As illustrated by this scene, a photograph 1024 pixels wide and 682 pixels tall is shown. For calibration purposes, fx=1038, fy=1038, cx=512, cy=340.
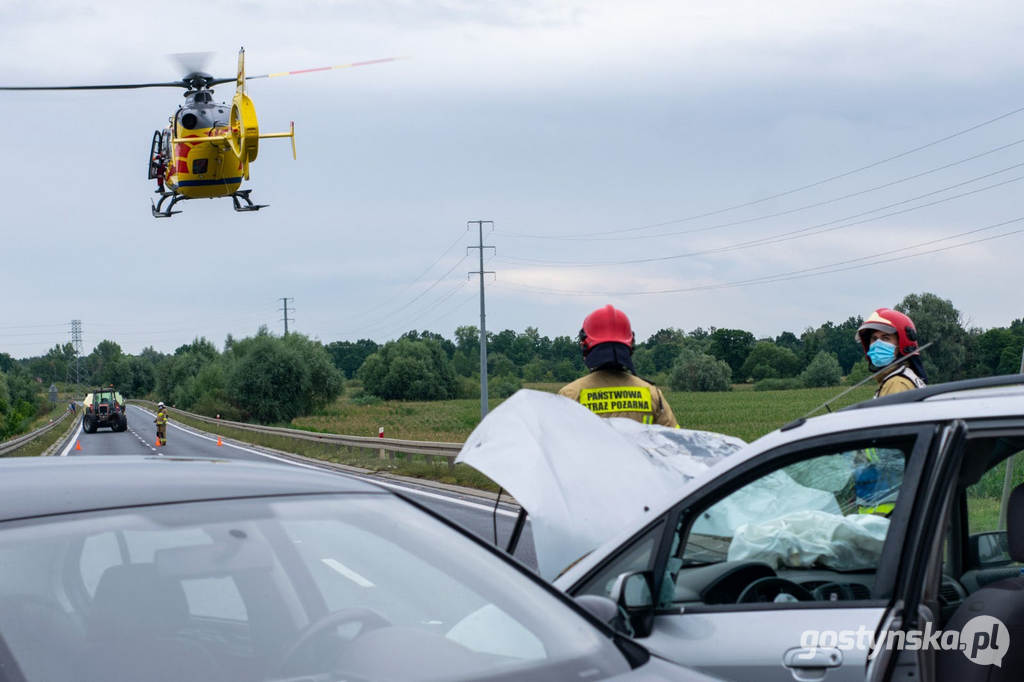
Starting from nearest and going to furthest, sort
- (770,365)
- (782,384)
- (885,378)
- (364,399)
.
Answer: (885,378) < (782,384) < (770,365) < (364,399)

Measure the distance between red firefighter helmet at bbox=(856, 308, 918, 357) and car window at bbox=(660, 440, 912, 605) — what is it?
2343mm

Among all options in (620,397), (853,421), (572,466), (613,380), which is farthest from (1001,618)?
(613,380)

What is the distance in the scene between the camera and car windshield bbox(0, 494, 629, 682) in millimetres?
2141

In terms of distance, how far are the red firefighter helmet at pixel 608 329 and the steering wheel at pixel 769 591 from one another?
2091 mm

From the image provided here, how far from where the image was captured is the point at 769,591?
316 centimetres

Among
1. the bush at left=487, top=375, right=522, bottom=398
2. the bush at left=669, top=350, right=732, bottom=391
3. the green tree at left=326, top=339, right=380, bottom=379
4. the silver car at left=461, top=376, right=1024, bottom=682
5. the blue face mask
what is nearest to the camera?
the silver car at left=461, top=376, right=1024, bottom=682

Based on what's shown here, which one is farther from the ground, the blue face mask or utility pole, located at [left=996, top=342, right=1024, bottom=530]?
the blue face mask

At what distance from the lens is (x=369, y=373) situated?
131 meters

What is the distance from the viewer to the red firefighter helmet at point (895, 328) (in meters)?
5.46

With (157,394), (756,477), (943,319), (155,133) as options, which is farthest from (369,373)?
(756,477)

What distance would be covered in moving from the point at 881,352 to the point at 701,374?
237 feet

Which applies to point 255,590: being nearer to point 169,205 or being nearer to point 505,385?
point 169,205

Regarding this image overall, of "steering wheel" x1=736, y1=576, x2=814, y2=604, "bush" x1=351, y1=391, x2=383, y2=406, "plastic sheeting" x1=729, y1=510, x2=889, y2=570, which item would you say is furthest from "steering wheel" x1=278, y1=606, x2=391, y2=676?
"bush" x1=351, y1=391, x2=383, y2=406

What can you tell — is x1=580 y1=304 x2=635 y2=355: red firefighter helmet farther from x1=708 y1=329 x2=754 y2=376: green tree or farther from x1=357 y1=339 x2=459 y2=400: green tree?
x1=357 y1=339 x2=459 y2=400: green tree
